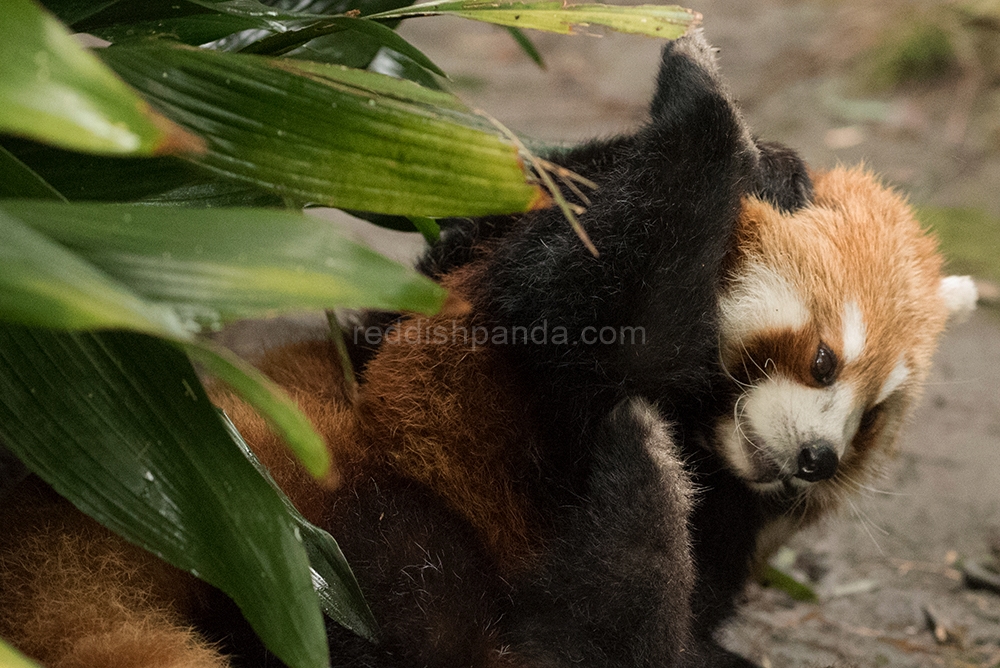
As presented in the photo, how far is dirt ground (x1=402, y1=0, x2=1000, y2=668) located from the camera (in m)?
2.31

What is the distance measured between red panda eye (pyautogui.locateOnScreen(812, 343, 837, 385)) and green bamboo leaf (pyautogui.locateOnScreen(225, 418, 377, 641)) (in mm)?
1051

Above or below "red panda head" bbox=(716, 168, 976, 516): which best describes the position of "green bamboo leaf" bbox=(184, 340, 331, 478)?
above

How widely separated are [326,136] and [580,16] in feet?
1.32

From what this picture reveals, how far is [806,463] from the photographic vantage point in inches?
71.2

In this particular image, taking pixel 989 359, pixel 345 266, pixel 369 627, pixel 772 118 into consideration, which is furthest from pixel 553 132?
pixel 345 266

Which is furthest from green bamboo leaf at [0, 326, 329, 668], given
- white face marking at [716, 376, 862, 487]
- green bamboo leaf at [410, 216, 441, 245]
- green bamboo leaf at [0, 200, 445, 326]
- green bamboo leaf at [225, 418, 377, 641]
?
white face marking at [716, 376, 862, 487]

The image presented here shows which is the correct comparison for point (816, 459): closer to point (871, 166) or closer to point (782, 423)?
point (782, 423)

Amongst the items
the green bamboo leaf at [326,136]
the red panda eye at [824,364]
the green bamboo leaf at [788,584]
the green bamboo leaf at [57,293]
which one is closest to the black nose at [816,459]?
the red panda eye at [824,364]

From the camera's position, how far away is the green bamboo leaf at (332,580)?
4.21 ft

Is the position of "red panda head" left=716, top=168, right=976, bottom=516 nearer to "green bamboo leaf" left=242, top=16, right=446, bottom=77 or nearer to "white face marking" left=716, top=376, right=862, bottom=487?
"white face marking" left=716, top=376, right=862, bottom=487

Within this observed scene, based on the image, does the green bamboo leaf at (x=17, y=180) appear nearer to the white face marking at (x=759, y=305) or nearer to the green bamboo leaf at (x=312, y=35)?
the green bamboo leaf at (x=312, y=35)

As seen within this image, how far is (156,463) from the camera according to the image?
1.08 meters

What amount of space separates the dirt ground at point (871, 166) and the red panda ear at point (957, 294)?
0.89 ft

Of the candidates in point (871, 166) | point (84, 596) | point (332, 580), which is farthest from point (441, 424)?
point (871, 166)
